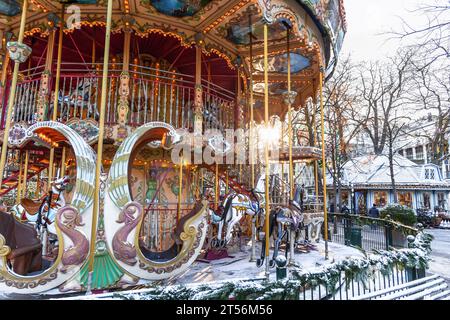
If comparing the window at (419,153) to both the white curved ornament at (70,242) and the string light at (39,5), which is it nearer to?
→ the string light at (39,5)

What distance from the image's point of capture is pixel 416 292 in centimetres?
498

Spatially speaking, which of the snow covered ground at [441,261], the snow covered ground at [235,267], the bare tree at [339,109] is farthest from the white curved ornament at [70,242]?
the bare tree at [339,109]

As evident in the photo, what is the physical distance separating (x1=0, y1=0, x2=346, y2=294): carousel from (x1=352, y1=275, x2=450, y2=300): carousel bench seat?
2063 mm

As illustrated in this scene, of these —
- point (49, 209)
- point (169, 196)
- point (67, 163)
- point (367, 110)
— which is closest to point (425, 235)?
point (169, 196)

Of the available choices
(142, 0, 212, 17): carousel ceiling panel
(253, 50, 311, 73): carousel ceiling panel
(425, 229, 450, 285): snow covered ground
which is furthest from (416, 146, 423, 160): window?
(142, 0, 212, 17): carousel ceiling panel

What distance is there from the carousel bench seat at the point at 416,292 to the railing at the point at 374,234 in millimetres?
3629

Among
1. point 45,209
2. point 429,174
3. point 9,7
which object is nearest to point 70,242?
point 45,209

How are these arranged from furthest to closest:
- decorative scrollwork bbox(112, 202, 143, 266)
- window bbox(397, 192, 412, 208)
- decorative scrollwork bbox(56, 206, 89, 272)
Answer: window bbox(397, 192, 412, 208)
decorative scrollwork bbox(112, 202, 143, 266)
decorative scrollwork bbox(56, 206, 89, 272)

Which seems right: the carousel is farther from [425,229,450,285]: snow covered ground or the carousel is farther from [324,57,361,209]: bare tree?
[324,57,361,209]: bare tree

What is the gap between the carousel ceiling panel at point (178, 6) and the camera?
742cm

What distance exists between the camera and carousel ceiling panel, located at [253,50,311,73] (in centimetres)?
1007

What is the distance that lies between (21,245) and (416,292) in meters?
7.02

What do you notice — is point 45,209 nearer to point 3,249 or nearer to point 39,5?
point 3,249
